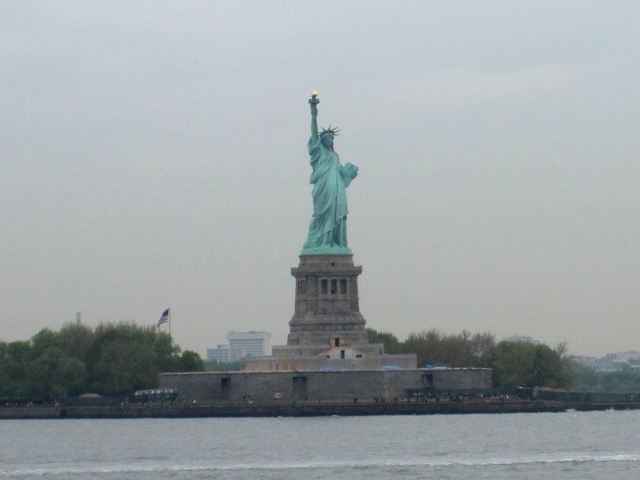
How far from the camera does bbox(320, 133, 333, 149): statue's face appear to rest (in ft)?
399

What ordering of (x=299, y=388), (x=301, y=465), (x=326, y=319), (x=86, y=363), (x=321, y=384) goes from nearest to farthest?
(x=301, y=465) → (x=321, y=384) → (x=299, y=388) → (x=326, y=319) → (x=86, y=363)

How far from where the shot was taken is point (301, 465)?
71.0 meters

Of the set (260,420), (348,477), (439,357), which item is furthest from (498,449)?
(439,357)

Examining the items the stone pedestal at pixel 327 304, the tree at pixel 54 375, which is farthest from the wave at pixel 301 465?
the tree at pixel 54 375

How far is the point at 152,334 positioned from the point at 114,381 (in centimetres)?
566

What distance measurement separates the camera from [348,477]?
66.2m

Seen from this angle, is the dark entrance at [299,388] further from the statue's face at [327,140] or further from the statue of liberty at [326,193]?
the statue's face at [327,140]

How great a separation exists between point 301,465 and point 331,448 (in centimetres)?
888

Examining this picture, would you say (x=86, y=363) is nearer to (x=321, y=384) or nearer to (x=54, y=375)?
(x=54, y=375)

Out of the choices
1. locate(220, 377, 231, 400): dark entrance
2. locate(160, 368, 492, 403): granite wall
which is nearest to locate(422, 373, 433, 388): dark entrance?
locate(160, 368, 492, 403): granite wall

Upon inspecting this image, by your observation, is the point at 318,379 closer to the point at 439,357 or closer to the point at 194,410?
the point at 194,410

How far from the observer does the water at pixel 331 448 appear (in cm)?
6812

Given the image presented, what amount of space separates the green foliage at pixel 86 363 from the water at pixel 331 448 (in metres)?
16.2

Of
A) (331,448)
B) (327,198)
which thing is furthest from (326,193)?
(331,448)
